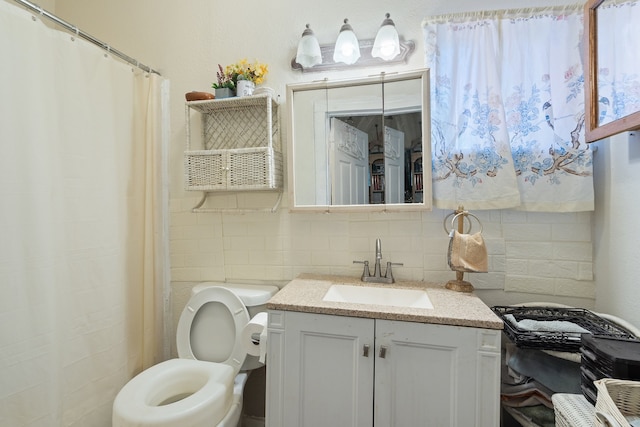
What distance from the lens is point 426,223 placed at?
56.7 inches

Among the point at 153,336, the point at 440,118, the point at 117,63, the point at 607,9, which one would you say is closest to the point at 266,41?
the point at 117,63

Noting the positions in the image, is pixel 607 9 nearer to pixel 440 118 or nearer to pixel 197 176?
pixel 440 118

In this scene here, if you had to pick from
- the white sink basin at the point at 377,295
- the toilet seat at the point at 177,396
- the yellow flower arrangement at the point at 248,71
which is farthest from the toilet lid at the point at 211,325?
the yellow flower arrangement at the point at 248,71

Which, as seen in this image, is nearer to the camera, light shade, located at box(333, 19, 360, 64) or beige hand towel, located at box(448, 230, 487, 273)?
beige hand towel, located at box(448, 230, 487, 273)

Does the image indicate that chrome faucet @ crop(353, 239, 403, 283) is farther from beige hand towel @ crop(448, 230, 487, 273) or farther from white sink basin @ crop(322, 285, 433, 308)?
beige hand towel @ crop(448, 230, 487, 273)

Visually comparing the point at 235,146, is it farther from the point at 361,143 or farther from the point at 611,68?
the point at 611,68

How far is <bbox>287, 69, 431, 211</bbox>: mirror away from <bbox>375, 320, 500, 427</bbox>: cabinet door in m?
0.59

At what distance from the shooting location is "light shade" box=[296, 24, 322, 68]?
1448 millimetres

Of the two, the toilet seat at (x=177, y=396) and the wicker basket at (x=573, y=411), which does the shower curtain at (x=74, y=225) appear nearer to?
the toilet seat at (x=177, y=396)

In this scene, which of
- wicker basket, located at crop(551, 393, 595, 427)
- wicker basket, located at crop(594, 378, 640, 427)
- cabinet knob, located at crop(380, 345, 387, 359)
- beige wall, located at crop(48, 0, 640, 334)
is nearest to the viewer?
wicker basket, located at crop(594, 378, 640, 427)

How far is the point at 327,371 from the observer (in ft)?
3.60

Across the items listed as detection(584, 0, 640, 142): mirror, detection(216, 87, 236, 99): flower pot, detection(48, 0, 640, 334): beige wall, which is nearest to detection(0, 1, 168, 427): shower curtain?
detection(48, 0, 640, 334): beige wall

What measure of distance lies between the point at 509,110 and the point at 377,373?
1254mm

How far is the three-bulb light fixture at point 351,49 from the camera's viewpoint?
1.38 metres
